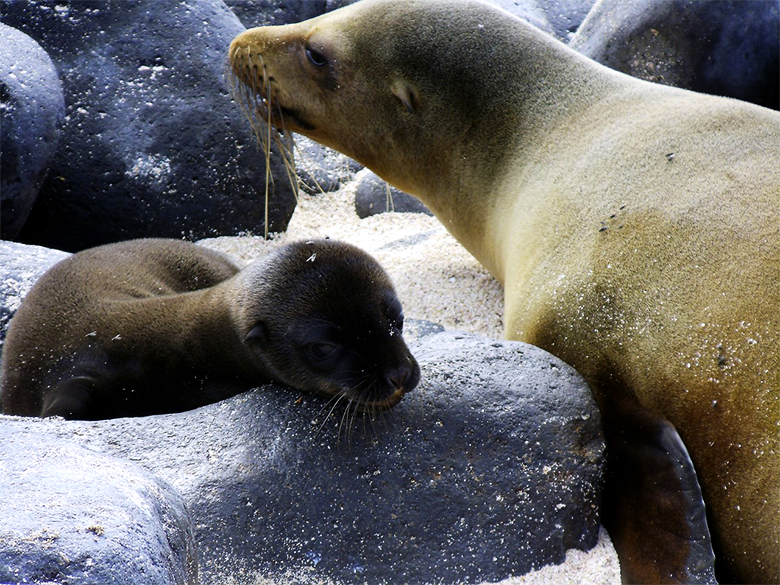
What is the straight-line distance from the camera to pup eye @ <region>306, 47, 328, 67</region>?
4430mm

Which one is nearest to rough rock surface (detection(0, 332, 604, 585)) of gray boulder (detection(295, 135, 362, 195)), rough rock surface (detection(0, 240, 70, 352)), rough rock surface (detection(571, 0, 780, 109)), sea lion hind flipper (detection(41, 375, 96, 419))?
sea lion hind flipper (detection(41, 375, 96, 419))

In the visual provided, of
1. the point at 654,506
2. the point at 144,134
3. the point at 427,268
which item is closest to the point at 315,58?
the point at 427,268

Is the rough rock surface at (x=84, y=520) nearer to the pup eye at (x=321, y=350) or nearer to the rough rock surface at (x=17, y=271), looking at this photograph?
the pup eye at (x=321, y=350)

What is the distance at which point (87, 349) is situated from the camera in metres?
3.38

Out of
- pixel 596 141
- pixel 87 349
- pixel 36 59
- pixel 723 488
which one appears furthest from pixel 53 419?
pixel 36 59

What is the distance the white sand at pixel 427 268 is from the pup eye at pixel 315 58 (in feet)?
3.69

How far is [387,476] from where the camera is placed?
2688 mm

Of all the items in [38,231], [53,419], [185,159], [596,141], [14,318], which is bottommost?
[38,231]

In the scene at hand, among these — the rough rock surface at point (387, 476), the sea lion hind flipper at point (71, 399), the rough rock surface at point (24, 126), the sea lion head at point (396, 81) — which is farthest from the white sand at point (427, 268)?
the sea lion hind flipper at point (71, 399)

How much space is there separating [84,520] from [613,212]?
221 cm

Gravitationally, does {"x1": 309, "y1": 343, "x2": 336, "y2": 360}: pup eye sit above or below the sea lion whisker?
above

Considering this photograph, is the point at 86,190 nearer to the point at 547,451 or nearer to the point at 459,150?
the point at 459,150

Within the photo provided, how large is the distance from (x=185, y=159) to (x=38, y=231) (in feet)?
3.20

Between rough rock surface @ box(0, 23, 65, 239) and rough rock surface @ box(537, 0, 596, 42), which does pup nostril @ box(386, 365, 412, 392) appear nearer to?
rough rock surface @ box(0, 23, 65, 239)
